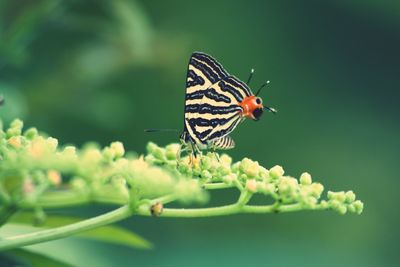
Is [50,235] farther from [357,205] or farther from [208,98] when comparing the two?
[208,98]

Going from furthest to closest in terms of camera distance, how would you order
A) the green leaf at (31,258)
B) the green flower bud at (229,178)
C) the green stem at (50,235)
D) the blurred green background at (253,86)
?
the blurred green background at (253,86) < the green leaf at (31,258) < the green flower bud at (229,178) < the green stem at (50,235)

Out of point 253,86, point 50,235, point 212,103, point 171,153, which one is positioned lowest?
point 50,235

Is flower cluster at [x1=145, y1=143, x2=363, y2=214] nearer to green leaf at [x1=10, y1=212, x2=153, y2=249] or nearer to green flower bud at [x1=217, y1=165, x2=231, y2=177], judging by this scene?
green flower bud at [x1=217, y1=165, x2=231, y2=177]

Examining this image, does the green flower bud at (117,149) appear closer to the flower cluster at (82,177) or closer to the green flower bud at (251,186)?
the flower cluster at (82,177)

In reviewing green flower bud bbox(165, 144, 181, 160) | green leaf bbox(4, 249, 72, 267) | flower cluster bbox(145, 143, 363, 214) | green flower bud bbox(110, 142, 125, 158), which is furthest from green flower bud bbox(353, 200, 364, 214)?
green leaf bbox(4, 249, 72, 267)

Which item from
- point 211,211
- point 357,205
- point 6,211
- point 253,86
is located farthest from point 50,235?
point 253,86

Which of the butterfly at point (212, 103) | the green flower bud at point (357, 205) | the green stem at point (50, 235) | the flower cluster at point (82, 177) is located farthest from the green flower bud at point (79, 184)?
the butterfly at point (212, 103)
